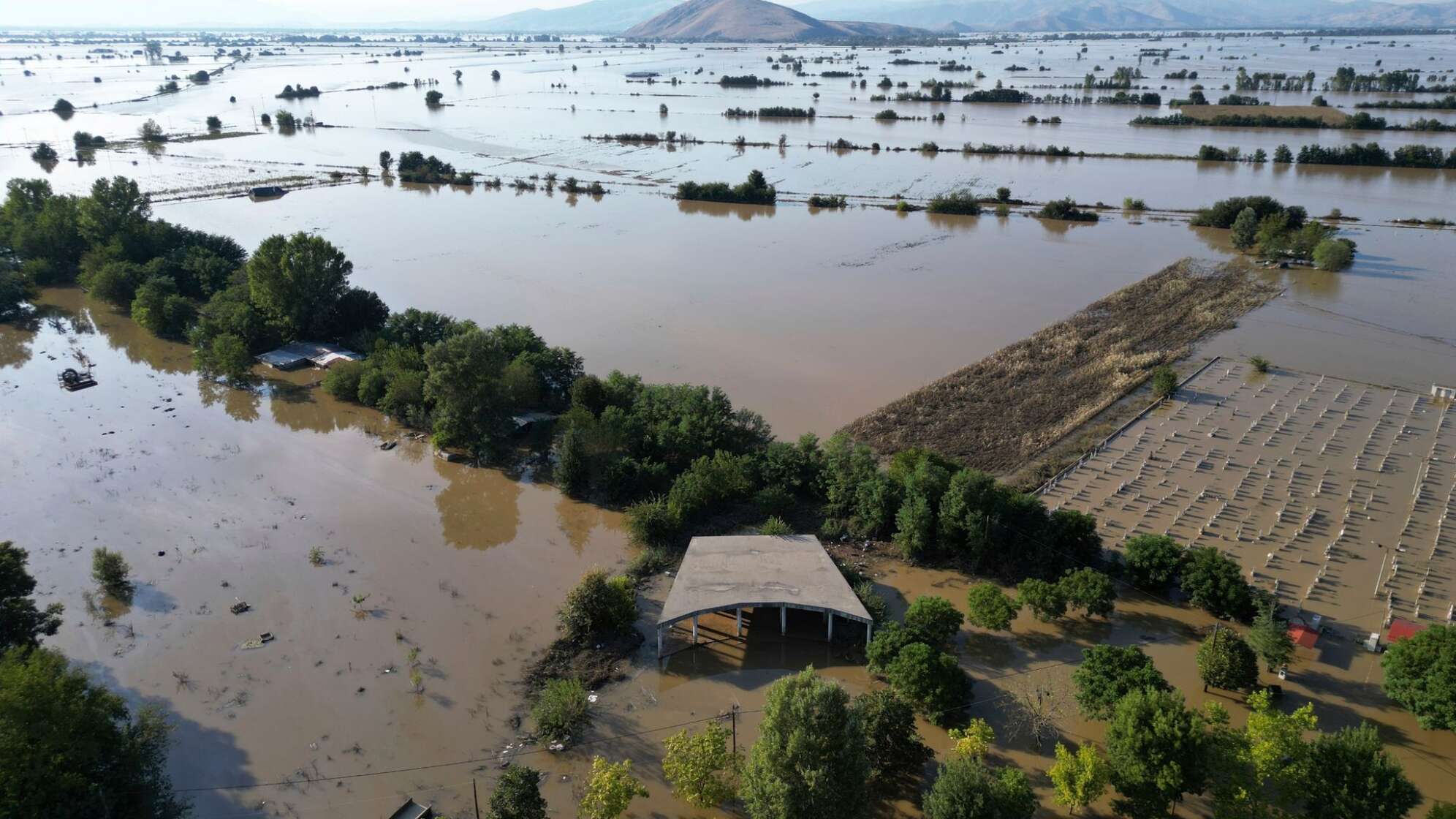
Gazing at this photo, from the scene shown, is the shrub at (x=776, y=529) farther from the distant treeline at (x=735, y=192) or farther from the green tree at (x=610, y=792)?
the distant treeline at (x=735, y=192)

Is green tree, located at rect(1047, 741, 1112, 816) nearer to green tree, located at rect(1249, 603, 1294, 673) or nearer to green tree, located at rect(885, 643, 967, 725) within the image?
green tree, located at rect(885, 643, 967, 725)

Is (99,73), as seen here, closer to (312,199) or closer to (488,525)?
(312,199)

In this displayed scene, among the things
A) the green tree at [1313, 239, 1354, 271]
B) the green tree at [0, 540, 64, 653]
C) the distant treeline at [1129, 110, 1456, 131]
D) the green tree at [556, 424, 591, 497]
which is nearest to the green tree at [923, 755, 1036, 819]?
the green tree at [556, 424, 591, 497]

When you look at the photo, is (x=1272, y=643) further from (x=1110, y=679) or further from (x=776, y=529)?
(x=776, y=529)

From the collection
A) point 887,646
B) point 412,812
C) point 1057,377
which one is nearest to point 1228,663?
point 887,646

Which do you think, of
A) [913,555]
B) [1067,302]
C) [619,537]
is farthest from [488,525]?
[1067,302]
